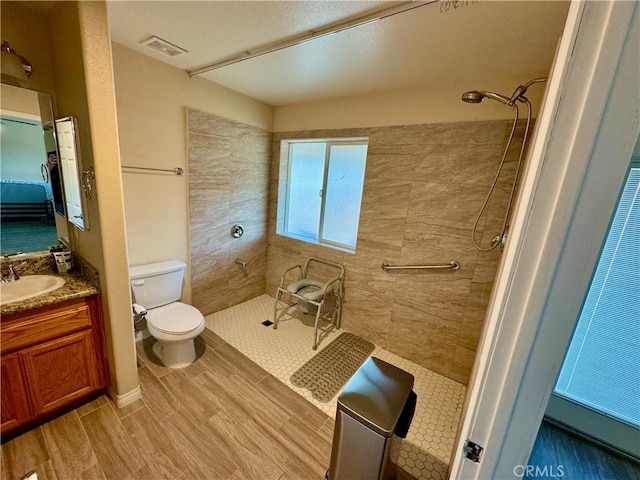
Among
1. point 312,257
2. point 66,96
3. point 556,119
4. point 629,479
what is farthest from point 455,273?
point 66,96

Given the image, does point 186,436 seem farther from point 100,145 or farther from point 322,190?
point 322,190

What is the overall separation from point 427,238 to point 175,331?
216 cm

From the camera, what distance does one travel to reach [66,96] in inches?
58.0

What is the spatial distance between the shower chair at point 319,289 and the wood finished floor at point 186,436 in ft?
2.70

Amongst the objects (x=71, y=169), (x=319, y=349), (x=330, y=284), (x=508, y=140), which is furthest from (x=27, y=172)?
(x=508, y=140)

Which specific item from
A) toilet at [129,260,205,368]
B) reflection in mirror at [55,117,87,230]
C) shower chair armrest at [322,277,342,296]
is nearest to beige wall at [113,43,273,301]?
toilet at [129,260,205,368]

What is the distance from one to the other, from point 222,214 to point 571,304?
2778mm

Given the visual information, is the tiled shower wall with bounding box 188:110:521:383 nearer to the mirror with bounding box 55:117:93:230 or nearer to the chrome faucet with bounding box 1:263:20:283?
the mirror with bounding box 55:117:93:230

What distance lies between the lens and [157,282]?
219 centimetres

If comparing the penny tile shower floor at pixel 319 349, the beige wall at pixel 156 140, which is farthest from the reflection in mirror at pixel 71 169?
the penny tile shower floor at pixel 319 349

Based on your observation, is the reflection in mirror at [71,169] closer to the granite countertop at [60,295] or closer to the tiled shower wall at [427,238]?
the granite countertop at [60,295]

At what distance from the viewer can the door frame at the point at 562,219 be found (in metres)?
0.40

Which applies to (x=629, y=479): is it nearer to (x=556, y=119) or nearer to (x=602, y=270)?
(x=602, y=270)

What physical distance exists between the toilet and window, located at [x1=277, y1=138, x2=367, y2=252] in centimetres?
140
